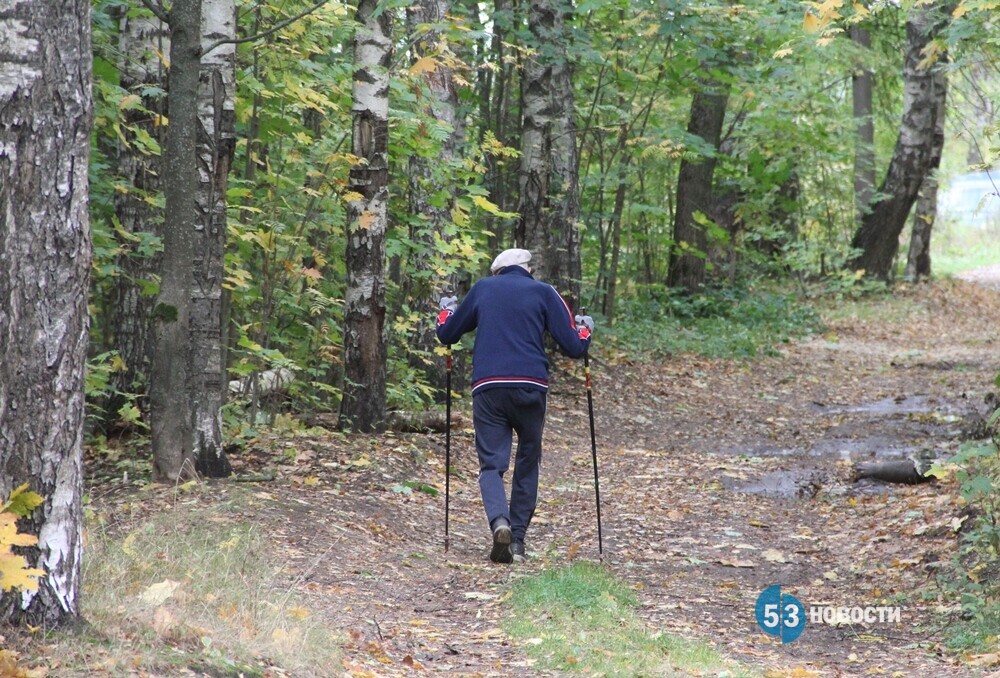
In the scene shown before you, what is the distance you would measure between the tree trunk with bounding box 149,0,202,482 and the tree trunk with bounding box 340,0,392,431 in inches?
81.4

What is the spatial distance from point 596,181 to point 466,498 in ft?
28.9

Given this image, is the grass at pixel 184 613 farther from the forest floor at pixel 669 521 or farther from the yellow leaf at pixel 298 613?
the forest floor at pixel 669 521

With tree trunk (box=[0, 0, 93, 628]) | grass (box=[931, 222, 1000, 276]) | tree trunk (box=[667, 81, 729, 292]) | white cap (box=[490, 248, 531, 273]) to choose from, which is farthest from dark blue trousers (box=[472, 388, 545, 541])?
grass (box=[931, 222, 1000, 276])

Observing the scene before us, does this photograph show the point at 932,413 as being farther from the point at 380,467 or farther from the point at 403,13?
the point at 403,13

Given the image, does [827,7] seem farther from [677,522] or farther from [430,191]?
[430,191]

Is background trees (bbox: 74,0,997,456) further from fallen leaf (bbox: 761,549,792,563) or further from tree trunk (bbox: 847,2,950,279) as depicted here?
fallen leaf (bbox: 761,549,792,563)

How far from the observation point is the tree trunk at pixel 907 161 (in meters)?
19.7

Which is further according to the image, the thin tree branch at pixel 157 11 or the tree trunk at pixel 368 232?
the tree trunk at pixel 368 232

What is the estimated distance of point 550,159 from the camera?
13602 millimetres

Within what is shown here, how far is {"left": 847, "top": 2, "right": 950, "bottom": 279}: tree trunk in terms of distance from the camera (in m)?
19.7

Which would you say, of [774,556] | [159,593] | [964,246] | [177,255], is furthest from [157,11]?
[964,246]

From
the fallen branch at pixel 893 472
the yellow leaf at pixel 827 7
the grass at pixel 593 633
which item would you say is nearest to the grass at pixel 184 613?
the grass at pixel 593 633

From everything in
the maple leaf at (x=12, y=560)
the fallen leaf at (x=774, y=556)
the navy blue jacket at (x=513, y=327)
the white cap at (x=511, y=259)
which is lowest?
the fallen leaf at (x=774, y=556)

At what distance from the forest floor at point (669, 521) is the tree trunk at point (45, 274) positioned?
1.31 metres
